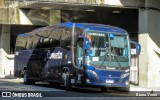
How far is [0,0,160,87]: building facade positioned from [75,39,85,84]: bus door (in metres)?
8.19

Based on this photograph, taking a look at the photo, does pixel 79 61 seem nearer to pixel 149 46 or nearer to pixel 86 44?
pixel 86 44

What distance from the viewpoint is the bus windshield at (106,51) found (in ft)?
69.9

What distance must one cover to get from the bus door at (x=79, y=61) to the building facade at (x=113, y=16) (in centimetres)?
819

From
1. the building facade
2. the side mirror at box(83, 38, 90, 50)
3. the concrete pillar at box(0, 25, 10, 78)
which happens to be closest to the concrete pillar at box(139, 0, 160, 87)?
the building facade

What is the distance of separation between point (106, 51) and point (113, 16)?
528 inches

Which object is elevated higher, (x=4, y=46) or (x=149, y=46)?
(x=4, y=46)

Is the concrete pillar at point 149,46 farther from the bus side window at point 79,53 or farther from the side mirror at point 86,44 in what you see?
the side mirror at point 86,44

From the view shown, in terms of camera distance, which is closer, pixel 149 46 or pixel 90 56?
pixel 90 56

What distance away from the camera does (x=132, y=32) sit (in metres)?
32.8

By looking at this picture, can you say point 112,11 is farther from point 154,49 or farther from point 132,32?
point 154,49

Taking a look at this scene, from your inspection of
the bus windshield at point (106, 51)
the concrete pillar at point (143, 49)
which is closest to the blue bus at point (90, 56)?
the bus windshield at point (106, 51)

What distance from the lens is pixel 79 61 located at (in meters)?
21.9

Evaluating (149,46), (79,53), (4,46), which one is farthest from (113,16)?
(4,46)

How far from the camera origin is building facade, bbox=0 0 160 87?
29.2 metres
